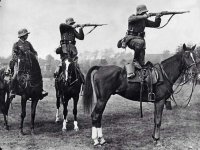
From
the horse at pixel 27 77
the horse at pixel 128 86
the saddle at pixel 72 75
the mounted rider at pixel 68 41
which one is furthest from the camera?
the mounted rider at pixel 68 41

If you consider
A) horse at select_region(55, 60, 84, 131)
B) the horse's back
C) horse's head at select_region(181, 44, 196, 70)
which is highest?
horse's head at select_region(181, 44, 196, 70)

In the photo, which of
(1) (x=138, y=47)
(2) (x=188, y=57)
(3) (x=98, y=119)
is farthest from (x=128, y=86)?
(2) (x=188, y=57)

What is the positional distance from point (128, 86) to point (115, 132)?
2154 mm

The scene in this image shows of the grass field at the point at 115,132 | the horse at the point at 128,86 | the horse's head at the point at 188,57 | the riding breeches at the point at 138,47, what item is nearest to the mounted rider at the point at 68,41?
the horse at the point at 128,86

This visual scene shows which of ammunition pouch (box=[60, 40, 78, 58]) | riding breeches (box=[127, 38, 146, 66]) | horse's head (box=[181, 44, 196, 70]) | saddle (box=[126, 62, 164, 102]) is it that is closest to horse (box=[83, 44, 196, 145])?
horse's head (box=[181, 44, 196, 70])

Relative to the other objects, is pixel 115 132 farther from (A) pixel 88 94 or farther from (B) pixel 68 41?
(B) pixel 68 41

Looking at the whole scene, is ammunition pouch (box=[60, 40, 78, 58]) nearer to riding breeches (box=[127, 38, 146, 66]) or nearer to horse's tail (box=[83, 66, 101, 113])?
horse's tail (box=[83, 66, 101, 113])

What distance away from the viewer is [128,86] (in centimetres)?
918

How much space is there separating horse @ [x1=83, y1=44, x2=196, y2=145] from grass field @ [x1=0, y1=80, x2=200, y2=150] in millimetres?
544

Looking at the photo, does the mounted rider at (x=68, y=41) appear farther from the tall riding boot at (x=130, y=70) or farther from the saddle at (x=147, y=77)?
the saddle at (x=147, y=77)

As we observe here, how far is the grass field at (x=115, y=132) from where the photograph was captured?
8.93m

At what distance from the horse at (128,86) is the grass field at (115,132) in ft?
1.78

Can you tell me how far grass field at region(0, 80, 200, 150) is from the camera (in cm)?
893

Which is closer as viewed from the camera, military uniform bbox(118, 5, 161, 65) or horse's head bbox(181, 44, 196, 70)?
horse's head bbox(181, 44, 196, 70)
